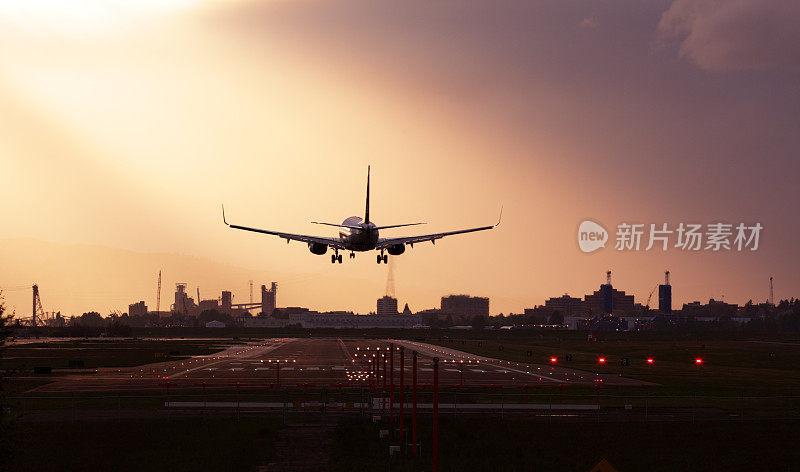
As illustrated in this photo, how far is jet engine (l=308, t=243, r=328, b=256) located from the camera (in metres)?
90.1

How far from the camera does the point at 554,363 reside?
141m

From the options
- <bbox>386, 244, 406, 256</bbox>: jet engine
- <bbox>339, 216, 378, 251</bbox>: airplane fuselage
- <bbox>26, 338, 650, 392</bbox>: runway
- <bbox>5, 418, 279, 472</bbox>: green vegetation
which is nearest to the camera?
<bbox>5, 418, 279, 472</bbox>: green vegetation

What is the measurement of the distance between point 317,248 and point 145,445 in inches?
1621

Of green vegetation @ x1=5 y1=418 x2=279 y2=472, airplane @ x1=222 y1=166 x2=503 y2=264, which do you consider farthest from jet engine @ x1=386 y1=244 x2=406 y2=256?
green vegetation @ x1=5 y1=418 x2=279 y2=472

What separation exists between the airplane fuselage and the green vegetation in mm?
27813

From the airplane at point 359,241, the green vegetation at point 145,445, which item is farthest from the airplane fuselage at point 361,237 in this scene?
the green vegetation at point 145,445

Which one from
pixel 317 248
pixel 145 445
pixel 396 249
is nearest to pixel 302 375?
pixel 317 248

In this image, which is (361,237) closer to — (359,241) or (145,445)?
(359,241)

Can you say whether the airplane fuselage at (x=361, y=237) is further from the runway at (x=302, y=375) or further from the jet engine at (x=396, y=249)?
the runway at (x=302, y=375)

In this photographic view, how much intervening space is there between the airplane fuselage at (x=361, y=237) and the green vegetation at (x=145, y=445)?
91.2 ft

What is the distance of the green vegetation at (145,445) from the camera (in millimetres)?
45219

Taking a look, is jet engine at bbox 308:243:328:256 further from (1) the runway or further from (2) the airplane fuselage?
(1) the runway

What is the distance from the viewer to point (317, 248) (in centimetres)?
9044

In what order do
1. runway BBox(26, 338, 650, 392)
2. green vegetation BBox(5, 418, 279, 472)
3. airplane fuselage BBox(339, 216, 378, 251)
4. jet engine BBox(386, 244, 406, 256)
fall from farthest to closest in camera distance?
runway BBox(26, 338, 650, 392)
jet engine BBox(386, 244, 406, 256)
airplane fuselage BBox(339, 216, 378, 251)
green vegetation BBox(5, 418, 279, 472)
